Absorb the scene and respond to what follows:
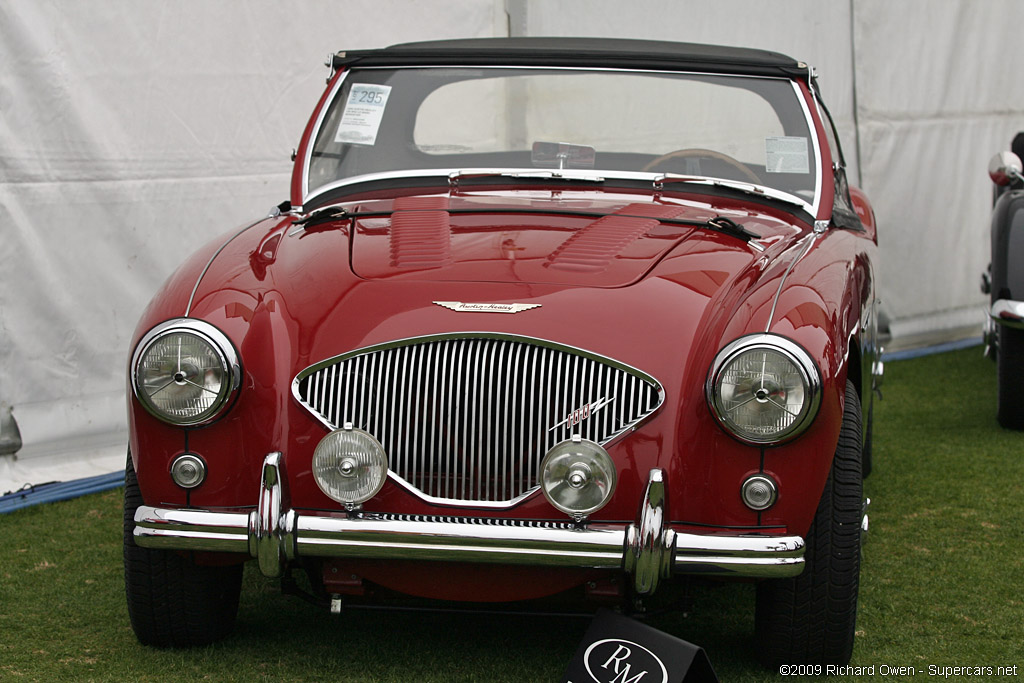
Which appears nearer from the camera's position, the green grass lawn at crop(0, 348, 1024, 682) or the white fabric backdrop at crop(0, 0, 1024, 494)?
the green grass lawn at crop(0, 348, 1024, 682)

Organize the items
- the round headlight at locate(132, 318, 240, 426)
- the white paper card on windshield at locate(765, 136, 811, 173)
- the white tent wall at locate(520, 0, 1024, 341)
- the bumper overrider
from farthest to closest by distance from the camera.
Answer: the white tent wall at locate(520, 0, 1024, 341)
the white paper card on windshield at locate(765, 136, 811, 173)
the round headlight at locate(132, 318, 240, 426)
the bumper overrider

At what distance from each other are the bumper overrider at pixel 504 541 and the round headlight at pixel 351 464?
5 centimetres

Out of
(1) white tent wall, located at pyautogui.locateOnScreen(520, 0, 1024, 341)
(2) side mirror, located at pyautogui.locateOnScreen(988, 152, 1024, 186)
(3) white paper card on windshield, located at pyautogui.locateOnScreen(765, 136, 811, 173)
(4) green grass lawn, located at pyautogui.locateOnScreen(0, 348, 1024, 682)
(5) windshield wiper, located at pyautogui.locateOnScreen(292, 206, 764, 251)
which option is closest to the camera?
(4) green grass lawn, located at pyautogui.locateOnScreen(0, 348, 1024, 682)

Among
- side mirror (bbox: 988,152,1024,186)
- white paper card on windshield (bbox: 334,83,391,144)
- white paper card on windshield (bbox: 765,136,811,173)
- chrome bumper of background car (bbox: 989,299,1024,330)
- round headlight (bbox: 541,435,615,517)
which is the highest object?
white paper card on windshield (bbox: 334,83,391,144)

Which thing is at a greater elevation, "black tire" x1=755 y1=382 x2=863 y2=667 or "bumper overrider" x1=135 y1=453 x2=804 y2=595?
"bumper overrider" x1=135 y1=453 x2=804 y2=595

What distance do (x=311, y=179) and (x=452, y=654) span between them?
162 cm

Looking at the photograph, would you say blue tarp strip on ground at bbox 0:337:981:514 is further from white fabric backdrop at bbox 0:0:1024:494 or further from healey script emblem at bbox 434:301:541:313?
healey script emblem at bbox 434:301:541:313

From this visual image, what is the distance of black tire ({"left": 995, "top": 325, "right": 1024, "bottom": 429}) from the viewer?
5.22 metres

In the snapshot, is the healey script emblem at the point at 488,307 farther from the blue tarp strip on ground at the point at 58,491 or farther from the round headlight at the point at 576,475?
the blue tarp strip on ground at the point at 58,491

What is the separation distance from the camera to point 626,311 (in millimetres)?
2660

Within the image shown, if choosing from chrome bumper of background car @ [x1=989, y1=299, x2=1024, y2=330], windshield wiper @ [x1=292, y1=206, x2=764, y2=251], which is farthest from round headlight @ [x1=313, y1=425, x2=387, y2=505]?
chrome bumper of background car @ [x1=989, y1=299, x2=1024, y2=330]

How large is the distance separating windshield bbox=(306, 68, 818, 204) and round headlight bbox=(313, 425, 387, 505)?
1442mm

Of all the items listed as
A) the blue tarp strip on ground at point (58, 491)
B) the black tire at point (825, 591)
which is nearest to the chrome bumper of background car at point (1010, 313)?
the black tire at point (825, 591)

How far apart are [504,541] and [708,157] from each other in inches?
71.8
